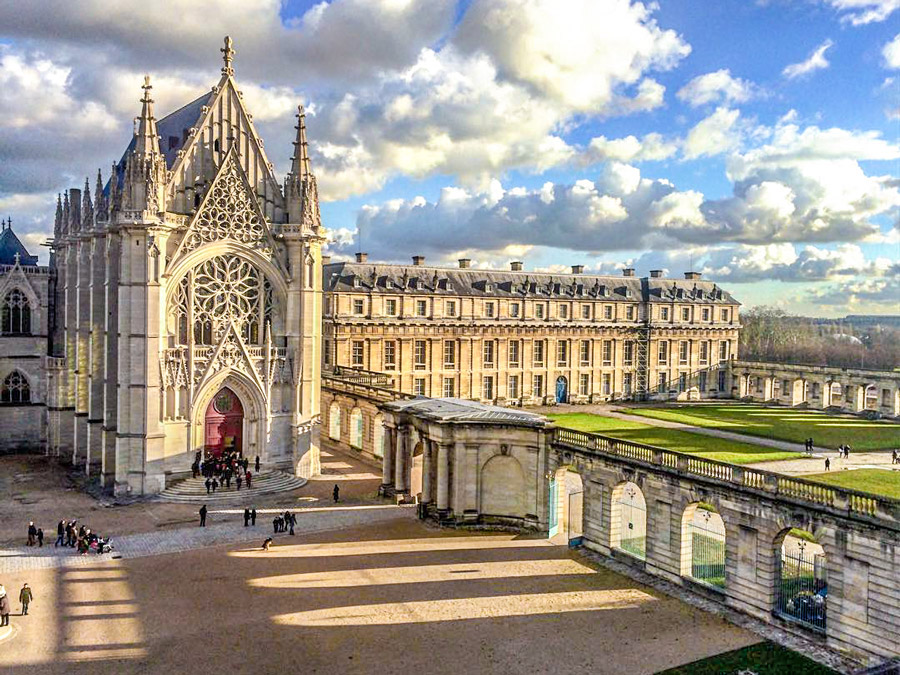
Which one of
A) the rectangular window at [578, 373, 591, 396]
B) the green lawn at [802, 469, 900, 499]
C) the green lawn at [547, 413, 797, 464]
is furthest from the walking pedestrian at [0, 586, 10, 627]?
the rectangular window at [578, 373, 591, 396]

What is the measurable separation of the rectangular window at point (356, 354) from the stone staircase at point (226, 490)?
25.5 m

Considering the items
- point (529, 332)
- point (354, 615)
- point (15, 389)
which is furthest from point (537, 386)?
point (354, 615)

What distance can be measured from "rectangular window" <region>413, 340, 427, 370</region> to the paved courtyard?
41271mm

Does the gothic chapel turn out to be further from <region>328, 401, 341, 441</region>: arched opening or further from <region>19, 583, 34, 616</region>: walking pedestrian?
<region>19, 583, 34, 616</region>: walking pedestrian

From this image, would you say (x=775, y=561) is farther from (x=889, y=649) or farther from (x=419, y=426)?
(x=419, y=426)

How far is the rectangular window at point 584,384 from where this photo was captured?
8412 cm

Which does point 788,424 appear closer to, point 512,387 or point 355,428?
point 512,387

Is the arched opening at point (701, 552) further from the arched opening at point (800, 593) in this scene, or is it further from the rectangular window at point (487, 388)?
the rectangular window at point (487, 388)

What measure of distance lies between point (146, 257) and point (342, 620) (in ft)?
83.0

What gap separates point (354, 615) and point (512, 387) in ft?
185

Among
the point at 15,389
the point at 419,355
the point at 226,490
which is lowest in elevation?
the point at 226,490

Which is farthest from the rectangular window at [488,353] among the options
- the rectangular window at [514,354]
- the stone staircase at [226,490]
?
the stone staircase at [226,490]

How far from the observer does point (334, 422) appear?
190ft

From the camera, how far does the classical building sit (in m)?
70.1
